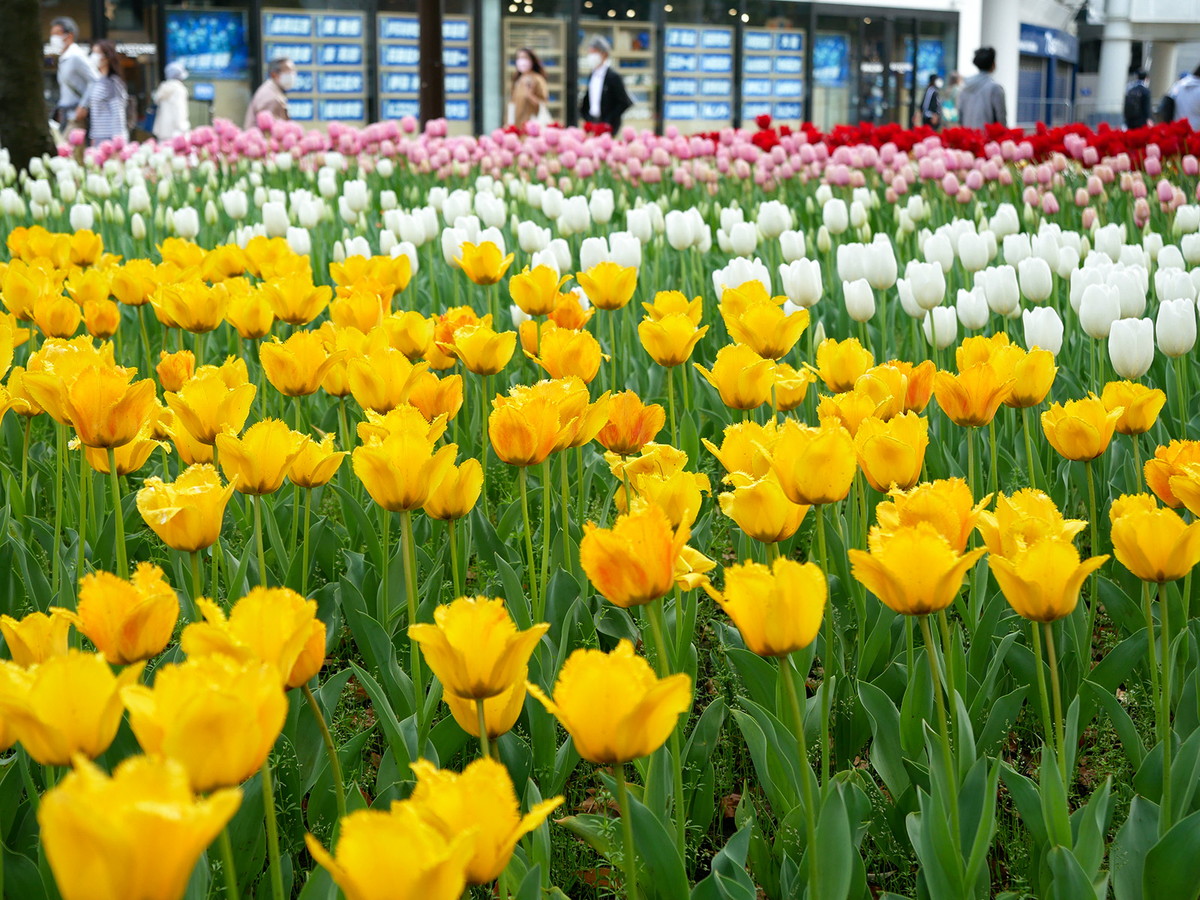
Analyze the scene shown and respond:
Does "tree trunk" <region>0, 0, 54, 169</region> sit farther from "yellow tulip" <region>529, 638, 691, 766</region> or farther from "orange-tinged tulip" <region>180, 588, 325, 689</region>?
"yellow tulip" <region>529, 638, 691, 766</region>

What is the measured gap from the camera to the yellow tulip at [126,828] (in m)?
0.59

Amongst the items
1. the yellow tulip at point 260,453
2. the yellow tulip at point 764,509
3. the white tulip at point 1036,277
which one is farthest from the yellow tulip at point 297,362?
the white tulip at point 1036,277

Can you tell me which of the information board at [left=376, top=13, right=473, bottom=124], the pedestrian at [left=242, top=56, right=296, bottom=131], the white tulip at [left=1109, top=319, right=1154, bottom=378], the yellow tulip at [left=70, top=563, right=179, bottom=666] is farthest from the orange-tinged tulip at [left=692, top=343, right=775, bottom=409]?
the information board at [left=376, top=13, right=473, bottom=124]

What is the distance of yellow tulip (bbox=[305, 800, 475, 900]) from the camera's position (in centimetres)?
67

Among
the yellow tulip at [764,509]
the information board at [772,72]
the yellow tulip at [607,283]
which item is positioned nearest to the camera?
the yellow tulip at [764,509]

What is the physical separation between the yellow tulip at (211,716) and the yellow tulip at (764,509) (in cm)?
65

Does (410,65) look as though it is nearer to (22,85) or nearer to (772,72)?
(772,72)

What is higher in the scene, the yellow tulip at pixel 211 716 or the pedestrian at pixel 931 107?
the pedestrian at pixel 931 107

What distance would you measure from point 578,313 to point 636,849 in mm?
1373

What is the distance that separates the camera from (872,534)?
45.8 inches

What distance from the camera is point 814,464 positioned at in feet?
4.37

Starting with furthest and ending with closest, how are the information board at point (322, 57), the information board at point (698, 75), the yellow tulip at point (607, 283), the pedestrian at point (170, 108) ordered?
the information board at point (698, 75)
the information board at point (322, 57)
the pedestrian at point (170, 108)
the yellow tulip at point (607, 283)

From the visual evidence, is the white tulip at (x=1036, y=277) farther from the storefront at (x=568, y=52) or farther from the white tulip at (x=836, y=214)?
the storefront at (x=568, y=52)

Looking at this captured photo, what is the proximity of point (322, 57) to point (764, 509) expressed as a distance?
16.4 m
